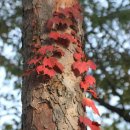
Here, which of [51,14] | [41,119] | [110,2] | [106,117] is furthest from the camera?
[106,117]

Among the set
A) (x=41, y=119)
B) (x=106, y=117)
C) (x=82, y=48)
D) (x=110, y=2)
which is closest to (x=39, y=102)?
(x=41, y=119)

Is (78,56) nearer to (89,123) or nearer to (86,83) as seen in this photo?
(86,83)

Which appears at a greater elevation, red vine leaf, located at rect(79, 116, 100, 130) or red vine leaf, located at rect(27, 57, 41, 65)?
red vine leaf, located at rect(27, 57, 41, 65)

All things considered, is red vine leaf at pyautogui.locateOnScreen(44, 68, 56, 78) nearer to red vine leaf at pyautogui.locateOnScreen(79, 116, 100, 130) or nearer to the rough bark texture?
the rough bark texture

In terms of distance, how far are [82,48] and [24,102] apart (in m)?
0.48

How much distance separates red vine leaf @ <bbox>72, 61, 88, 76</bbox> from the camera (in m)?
2.04

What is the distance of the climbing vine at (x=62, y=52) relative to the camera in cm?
200

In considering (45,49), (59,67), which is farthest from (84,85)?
(45,49)

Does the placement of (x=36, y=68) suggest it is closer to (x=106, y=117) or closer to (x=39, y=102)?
(x=39, y=102)

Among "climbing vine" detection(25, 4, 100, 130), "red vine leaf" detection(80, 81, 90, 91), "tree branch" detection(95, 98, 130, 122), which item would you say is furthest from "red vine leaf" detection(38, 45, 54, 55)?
"tree branch" detection(95, 98, 130, 122)

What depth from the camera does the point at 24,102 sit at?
2.02m

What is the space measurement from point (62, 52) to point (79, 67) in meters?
0.13

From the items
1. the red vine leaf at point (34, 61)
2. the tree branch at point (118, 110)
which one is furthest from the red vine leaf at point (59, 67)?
the tree branch at point (118, 110)

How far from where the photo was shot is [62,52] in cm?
207
